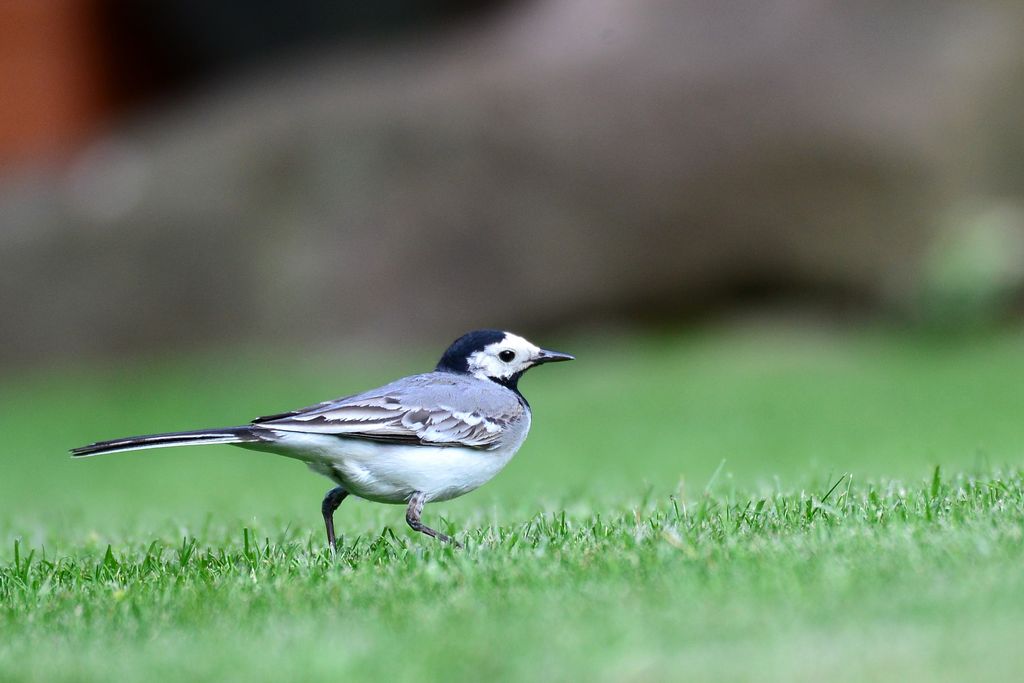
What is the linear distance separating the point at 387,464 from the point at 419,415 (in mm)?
260

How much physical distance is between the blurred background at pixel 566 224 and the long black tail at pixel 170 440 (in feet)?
24.0

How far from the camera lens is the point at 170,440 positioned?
18.7 feet

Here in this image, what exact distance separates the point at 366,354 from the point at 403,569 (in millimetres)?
12008

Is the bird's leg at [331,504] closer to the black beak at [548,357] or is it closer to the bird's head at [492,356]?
the bird's head at [492,356]

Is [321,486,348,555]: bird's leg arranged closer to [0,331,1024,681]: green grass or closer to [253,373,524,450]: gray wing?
[0,331,1024,681]: green grass

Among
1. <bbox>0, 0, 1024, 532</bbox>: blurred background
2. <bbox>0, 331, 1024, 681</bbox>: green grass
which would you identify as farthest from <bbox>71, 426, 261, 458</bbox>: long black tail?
<bbox>0, 0, 1024, 532</bbox>: blurred background

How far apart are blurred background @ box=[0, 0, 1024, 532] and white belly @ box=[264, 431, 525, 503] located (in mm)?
6734

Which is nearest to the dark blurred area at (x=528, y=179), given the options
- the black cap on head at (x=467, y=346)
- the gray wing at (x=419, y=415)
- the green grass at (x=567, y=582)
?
the green grass at (x=567, y=582)

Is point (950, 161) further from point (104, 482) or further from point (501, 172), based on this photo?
point (104, 482)

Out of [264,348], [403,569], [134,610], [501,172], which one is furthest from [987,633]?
[264,348]

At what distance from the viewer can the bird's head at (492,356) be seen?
22.4 ft

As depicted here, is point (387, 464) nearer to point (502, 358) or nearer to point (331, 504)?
point (331, 504)

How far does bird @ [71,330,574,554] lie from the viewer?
19.5ft

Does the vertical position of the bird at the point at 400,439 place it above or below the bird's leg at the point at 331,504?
above
